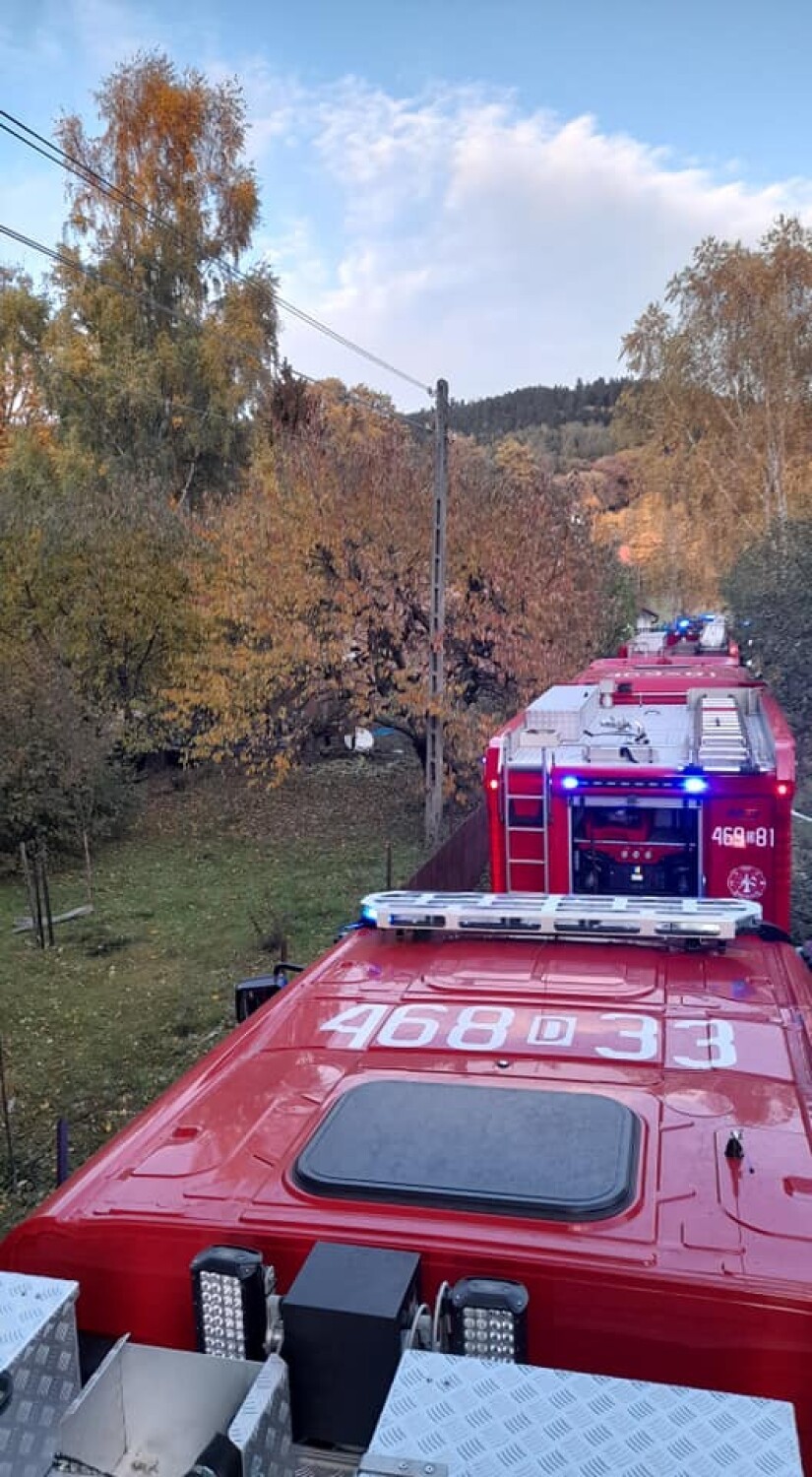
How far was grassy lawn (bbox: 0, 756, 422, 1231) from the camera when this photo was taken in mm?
7738

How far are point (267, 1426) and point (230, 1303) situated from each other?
394mm

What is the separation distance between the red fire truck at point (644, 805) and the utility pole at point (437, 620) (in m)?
4.40

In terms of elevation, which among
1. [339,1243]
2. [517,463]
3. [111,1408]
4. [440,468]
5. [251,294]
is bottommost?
[111,1408]

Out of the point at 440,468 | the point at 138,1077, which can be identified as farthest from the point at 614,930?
the point at 440,468

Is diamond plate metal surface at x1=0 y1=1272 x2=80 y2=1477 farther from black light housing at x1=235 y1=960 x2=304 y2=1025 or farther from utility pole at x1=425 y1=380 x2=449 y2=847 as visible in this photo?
utility pole at x1=425 y1=380 x2=449 y2=847

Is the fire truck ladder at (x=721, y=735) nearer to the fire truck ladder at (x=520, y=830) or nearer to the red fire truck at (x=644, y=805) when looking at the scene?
the red fire truck at (x=644, y=805)

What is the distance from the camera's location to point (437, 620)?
43.9ft

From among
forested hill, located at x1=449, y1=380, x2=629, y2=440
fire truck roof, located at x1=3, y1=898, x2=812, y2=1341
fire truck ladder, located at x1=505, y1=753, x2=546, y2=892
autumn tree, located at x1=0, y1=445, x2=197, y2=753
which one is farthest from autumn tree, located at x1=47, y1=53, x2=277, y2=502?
forested hill, located at x1=449, y1=380, x2=629, y2=440

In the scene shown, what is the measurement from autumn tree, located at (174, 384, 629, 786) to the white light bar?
9.67 meters

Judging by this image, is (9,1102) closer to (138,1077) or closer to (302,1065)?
(138,1077)

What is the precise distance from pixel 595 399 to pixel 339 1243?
4669 inches

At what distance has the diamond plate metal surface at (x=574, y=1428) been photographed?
1674 millimetres

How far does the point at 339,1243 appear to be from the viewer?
8.20 ft

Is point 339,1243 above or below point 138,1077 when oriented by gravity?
above
